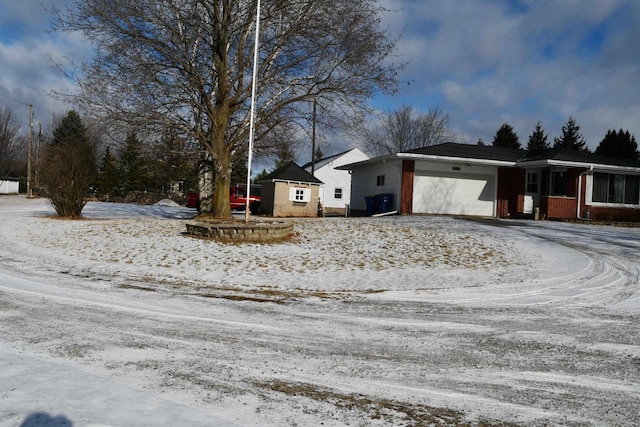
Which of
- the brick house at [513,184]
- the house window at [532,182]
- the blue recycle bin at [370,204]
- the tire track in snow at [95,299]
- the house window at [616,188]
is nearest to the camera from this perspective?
the tire track in snow at [95,299]

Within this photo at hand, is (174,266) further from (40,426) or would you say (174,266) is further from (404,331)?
(40,426)

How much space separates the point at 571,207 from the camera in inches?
896

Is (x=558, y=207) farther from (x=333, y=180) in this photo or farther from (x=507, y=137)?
(x=507, y=137)

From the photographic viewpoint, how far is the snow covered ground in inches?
124

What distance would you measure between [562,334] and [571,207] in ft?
65.4

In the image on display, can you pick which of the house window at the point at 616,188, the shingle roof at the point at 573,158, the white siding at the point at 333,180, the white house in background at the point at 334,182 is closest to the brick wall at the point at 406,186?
the shingle roof at the point at 573,158

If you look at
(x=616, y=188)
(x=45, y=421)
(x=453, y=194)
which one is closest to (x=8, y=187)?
(x=453, y=194)

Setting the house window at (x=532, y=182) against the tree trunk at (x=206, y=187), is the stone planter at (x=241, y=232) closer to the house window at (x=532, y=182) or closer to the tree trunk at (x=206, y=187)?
the tree trunk at (x=206, y=187)

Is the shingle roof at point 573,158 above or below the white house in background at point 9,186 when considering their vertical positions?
above

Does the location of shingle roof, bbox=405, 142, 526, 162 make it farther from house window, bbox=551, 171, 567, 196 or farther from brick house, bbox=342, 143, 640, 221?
house window, bbox=551, 171, 567, 196

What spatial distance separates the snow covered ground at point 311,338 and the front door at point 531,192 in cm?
1333

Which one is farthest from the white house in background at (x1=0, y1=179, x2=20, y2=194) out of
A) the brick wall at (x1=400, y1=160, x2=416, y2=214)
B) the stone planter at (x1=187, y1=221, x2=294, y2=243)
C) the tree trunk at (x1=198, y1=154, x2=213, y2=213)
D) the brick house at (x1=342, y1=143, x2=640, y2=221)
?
the stone planter at (x1=187, y1=221, x2=294, y2=243)

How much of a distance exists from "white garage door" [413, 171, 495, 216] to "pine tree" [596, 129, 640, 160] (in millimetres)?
28224

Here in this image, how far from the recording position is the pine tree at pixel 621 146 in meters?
45.1
